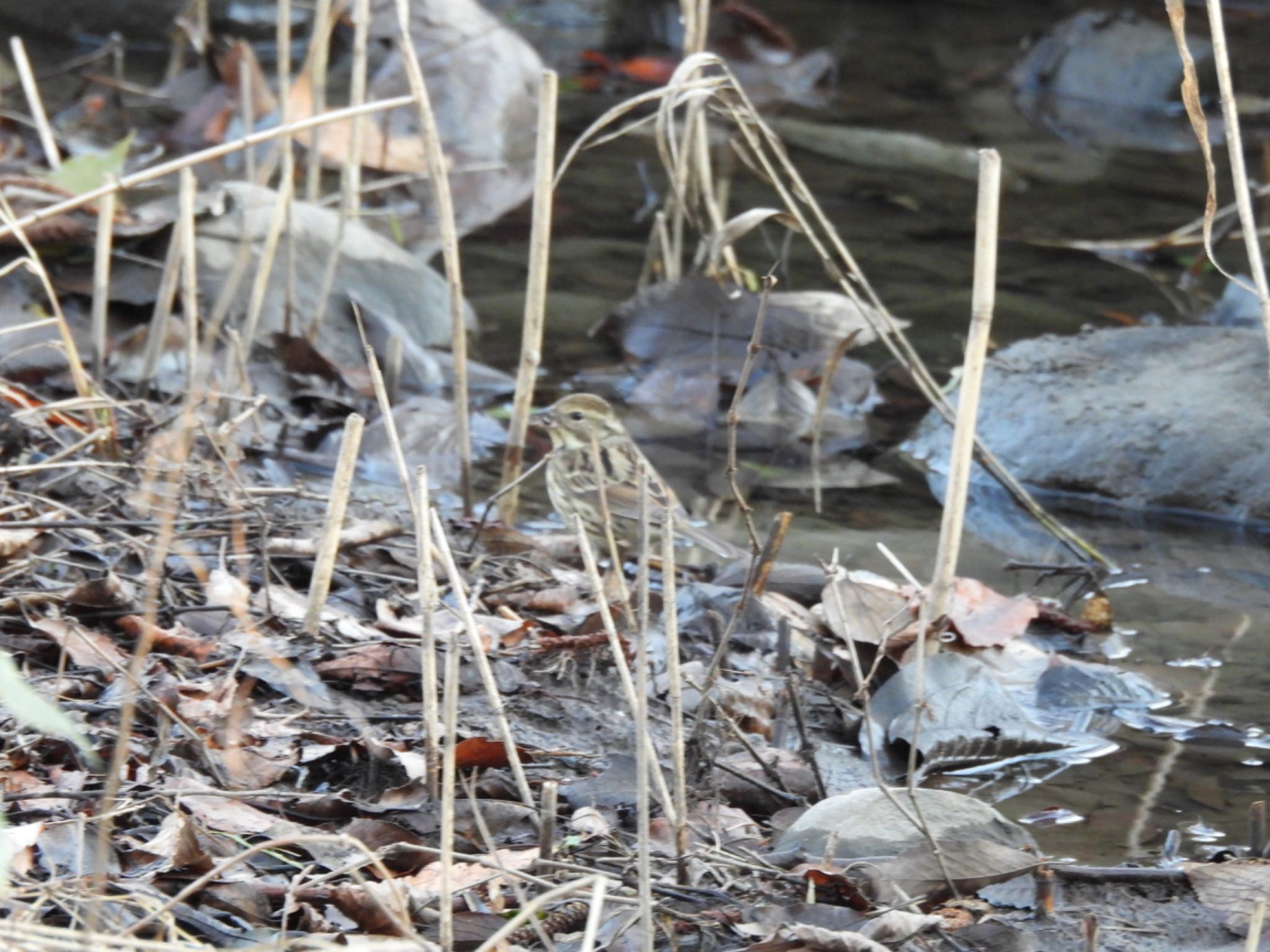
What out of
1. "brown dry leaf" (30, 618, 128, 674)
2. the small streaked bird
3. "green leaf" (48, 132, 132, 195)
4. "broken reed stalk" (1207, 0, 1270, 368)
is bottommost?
the small streaked bird

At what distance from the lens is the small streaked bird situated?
612 centimetres

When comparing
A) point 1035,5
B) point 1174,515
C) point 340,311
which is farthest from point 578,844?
point 1035,5

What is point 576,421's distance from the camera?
251 inches

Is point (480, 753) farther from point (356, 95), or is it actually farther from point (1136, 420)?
point (1136, 420)

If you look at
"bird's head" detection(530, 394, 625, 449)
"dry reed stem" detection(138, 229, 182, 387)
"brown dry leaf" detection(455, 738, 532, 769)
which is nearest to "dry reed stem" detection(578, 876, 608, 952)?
"brown dry leaf" detection(455, 738, 532, 769)

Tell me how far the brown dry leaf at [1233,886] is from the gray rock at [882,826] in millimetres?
379

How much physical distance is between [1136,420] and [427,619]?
503cm

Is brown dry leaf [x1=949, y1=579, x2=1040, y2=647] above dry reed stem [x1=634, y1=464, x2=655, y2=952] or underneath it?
underneath

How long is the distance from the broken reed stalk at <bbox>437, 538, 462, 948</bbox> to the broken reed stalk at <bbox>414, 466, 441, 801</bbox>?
0.02m

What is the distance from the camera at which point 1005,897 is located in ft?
11.7

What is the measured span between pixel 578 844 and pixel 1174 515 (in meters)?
4.46

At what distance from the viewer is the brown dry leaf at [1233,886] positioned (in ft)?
11.5

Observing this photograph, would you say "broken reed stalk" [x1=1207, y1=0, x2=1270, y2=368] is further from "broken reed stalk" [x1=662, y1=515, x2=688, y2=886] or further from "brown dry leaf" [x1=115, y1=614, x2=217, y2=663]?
"brown dry leaf" [x1=115, y1=614, x2=217, y2=663]

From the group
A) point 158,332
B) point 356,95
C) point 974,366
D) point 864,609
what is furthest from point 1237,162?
point 158,332
